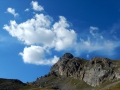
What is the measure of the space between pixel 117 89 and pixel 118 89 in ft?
5.23

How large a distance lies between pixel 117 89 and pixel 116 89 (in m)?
1.01

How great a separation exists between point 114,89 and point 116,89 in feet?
5.48

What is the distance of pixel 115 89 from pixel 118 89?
3.09m

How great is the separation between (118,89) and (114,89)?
395 cm

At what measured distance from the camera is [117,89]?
18488 centimetres

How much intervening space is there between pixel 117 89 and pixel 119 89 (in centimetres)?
285

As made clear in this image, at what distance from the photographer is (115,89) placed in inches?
7313

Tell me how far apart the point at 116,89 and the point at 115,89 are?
0.83 metres

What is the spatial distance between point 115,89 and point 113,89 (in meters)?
1.65

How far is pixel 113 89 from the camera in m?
186

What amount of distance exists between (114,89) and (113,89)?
0.89 meters

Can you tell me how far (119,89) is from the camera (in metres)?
182

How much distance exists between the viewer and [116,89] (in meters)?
186
